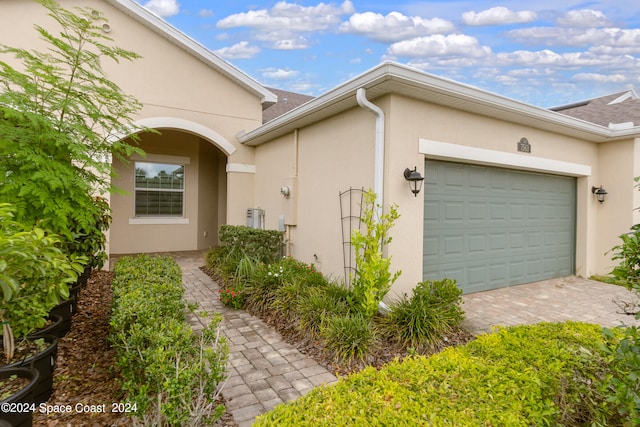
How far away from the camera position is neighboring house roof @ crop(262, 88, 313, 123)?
35.8 ft

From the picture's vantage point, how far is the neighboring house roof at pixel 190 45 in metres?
7.88

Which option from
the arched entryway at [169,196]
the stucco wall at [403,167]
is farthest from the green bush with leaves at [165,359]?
the arched entryway at [169,196]

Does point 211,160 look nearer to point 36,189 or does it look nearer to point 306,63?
point 306,63

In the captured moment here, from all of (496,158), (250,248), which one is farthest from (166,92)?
(496,158)

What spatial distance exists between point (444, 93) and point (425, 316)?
3.26 meters

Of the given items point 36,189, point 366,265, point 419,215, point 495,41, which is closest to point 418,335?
point 366,265

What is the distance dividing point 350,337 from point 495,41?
29.6ft

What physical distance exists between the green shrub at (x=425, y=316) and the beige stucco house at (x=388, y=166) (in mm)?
646

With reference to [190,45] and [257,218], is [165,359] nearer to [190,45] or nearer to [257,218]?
[257,218]

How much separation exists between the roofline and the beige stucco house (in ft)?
0.09

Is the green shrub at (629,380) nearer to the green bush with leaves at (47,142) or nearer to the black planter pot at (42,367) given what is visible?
the black planter pot at (42,367)

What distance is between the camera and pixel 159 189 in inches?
413

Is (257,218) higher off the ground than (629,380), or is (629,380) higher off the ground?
(257,218)

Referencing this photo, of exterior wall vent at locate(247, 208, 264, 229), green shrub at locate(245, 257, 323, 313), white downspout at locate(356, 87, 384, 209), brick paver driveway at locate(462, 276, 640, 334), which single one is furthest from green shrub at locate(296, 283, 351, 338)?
exterior wall vent at locate(247, 208, 264, 229)
